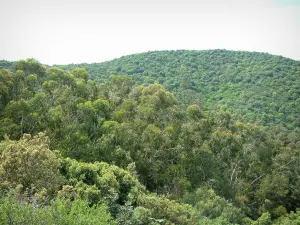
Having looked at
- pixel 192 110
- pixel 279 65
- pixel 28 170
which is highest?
pixel 279 65

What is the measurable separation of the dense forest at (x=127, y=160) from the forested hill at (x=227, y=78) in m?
15.2

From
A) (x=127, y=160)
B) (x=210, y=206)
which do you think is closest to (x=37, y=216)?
(x=127, y=160)

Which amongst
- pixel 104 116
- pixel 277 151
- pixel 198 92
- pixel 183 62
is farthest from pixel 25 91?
pixel 183 62

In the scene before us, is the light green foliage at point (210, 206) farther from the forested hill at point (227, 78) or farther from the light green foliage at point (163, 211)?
the forested hill at point (227, 78)

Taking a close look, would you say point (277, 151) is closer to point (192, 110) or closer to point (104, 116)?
point (192, 110)

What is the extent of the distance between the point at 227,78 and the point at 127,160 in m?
62.0

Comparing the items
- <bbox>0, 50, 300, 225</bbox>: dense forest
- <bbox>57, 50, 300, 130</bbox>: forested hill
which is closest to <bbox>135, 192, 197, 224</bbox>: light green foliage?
<bbox>0, 50, 300, 225</bbox>: dense forest

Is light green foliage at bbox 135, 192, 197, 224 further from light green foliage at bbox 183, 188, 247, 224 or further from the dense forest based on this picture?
light green foliage at bbox 183, 188, 247, 224

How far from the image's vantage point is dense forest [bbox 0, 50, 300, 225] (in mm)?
14430

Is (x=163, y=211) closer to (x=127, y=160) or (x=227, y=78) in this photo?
(x=127, y=160)

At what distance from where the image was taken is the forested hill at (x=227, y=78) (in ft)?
212

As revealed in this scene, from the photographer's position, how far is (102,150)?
25812 mm

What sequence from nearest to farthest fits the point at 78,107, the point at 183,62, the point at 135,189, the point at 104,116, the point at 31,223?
the point at 31,223
the point at 135,189
the point at 78,107
the point at 104,116
the point at 183,62

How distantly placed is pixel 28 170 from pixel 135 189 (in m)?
6.93
